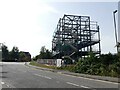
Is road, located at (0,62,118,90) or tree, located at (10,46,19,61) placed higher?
tree, located at (10,46,19,61)

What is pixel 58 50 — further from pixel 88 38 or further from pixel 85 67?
pixel 85 67

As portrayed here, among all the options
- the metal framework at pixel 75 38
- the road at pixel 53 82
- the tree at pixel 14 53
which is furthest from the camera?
the tree at pixel 14 53

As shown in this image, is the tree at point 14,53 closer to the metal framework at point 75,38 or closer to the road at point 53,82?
the metal framework at point 75,38

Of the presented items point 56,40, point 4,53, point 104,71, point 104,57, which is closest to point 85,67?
point 104,57

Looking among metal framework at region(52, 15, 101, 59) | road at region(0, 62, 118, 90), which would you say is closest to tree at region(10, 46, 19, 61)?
metal framework at region(52, 15, 101, 59)

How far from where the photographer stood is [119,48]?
3684cm

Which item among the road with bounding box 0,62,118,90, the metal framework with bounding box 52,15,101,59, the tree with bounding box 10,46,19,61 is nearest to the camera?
the road with bounding box 0,62,118,90

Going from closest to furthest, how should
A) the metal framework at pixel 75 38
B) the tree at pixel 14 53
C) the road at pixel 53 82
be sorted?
the road at pixel 53 82
the metal framework at pixel 75 38
the tree at pixel 14 53

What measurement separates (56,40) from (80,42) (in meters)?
11.6

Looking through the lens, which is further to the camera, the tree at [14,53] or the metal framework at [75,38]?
the tree at [14,53]

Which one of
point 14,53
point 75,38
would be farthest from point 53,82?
point 14,53

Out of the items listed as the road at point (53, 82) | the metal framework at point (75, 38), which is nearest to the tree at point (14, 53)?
the metal framework at point (75, 38)

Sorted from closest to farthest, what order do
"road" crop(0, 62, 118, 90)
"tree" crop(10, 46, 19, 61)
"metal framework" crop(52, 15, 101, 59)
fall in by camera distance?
"road" crop(0, 62, 118, 90) → "metal framework" crop(52, 15, 101, 59) → "tree" crop(10, 46, 19, 61)

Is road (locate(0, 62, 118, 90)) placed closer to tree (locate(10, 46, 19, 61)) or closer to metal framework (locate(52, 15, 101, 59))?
metal framework (locate(52, 15, 101, 59))
